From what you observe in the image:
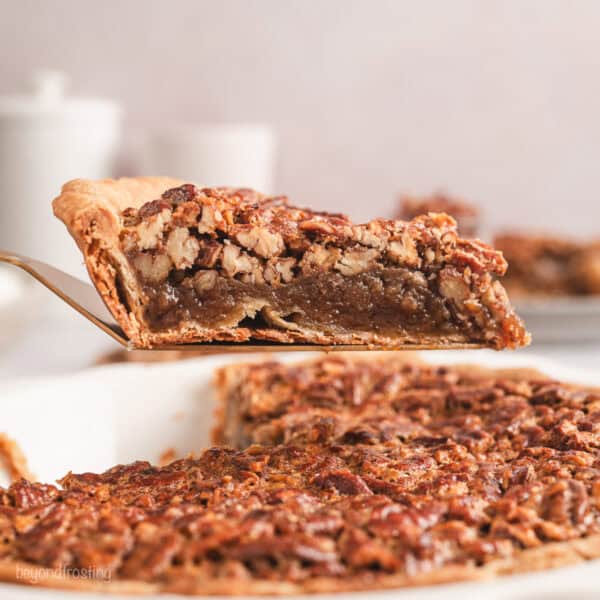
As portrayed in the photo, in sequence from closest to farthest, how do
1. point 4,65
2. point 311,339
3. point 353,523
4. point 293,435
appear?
point 353,523 < point 311,339 < point 293,435 < point 4,65

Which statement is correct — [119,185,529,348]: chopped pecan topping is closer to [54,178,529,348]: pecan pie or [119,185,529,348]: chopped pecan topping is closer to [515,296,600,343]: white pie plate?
[54,178,529,348]: pecan pie

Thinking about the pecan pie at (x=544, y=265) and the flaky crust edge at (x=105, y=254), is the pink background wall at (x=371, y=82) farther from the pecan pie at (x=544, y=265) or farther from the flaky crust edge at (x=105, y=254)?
the flaky crust edge at (x=105, y=254)

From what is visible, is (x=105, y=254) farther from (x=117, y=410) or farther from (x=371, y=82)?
(x=371, y=82)

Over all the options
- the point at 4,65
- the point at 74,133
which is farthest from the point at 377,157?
the point at 4,65

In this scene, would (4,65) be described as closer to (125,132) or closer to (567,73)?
(125,132)

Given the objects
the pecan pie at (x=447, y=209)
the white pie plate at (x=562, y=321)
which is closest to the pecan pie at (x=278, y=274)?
the white pie plate at (x=562, y=321)

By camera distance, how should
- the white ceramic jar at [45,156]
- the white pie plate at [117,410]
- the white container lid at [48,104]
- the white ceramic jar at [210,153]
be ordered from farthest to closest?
the white ceramic jar at [210,153]
the white ceramic jar at [45,156]
the white container lid at [48,104]
the white pie plate at [117,410]

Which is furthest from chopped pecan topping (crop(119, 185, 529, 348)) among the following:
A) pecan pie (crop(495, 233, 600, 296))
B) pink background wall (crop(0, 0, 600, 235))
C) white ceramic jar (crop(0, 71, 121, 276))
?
pink background wall (crop(0, 0, 600, 235))
